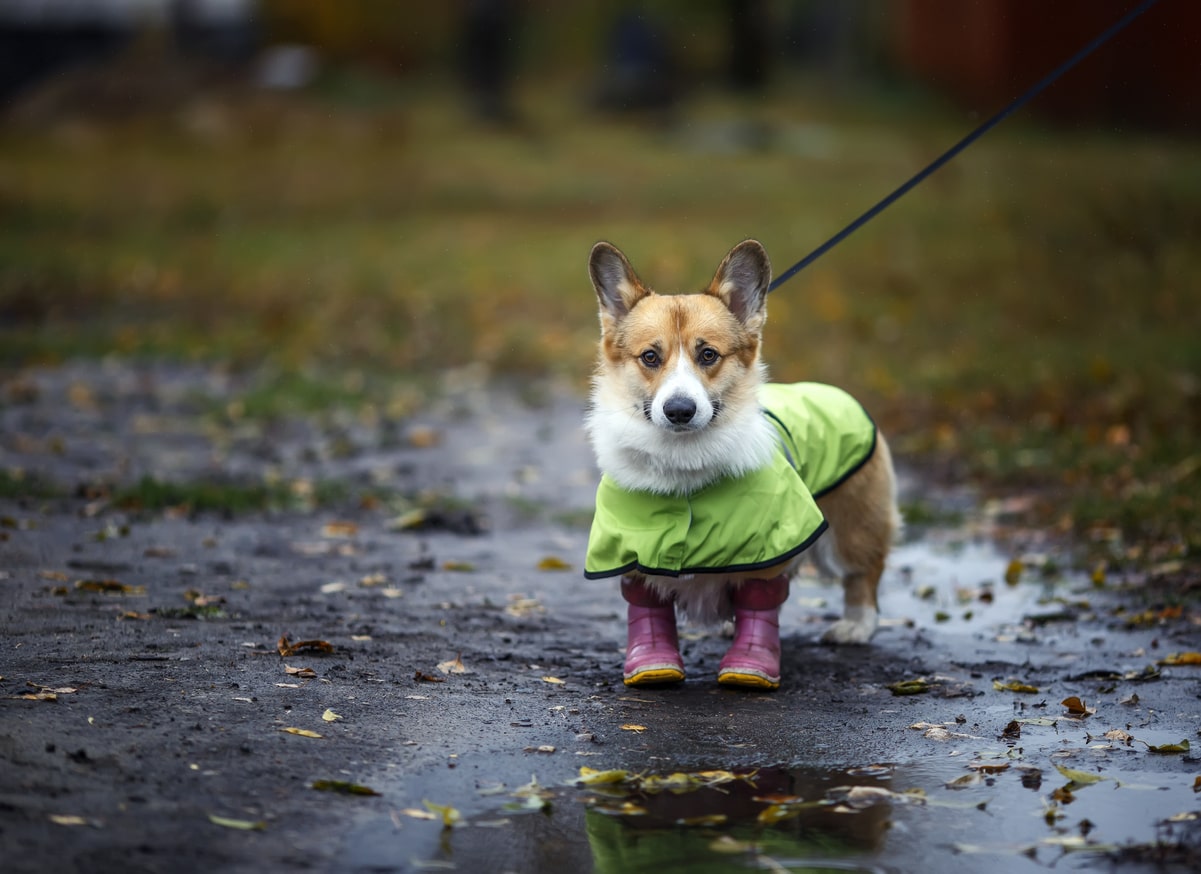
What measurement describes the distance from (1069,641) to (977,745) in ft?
5.36

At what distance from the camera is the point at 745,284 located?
5.39 meters

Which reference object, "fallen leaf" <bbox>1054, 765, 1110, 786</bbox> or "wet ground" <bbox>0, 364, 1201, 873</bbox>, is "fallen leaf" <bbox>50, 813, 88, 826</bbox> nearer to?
"wet ground" <bbox>0, 364, 1201, 873</bbox>

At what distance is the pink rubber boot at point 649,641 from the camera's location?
5336 mm

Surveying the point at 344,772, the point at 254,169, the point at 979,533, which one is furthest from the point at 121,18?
the point at 344,772

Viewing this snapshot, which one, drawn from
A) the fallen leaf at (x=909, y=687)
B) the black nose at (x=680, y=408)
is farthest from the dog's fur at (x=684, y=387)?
the fallen leaf at (x=909, y=687)

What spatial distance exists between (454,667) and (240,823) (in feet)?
5.64

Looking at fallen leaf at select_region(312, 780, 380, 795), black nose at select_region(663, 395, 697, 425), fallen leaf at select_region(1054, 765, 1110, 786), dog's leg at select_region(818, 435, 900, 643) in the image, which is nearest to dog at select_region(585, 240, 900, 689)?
black nose at select_region(663, 395, 697, 425)

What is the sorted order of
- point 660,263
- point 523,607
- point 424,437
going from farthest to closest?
point 660,263 → point 424,437 → point 523,607

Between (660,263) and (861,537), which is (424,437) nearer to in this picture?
(861,537)

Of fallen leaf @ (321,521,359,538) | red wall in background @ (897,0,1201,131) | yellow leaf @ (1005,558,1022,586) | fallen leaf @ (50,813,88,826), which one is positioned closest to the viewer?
fallen leaf @ (50,813,88,826)

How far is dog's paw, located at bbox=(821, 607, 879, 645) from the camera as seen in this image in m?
6.15

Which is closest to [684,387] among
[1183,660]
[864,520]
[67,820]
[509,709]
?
[509,709]

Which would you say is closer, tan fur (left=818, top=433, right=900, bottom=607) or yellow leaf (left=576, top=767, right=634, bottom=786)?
yellow leaf (left=576, top=767, right=634, bottom=786)

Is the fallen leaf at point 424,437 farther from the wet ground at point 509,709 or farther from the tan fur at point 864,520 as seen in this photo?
the tan fur at point 864,520
